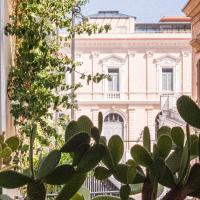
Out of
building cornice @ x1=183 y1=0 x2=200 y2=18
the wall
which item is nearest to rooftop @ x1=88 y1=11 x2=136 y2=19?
the wall

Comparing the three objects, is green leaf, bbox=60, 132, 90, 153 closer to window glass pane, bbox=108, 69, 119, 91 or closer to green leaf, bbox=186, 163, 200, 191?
green leaf, bbox=186, 163, 200, 191

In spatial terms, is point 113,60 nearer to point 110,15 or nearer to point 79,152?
point 110,15

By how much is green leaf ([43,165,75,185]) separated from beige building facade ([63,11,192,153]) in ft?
51.7

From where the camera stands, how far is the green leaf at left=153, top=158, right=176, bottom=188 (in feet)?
1.55

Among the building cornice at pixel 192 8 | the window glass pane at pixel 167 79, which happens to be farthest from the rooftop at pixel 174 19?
the building cornice at pixel 192 8

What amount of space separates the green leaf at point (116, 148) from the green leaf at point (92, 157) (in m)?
0.03

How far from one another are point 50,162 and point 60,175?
0.04 ft

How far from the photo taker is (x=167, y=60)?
1666cm

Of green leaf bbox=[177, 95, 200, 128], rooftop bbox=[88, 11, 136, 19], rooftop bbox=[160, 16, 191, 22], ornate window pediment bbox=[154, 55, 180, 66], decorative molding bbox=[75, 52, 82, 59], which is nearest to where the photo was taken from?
green leaf bbox=[177, 95, 200, 128]

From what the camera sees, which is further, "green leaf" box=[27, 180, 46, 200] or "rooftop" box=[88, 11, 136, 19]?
"rooftop" box=[88, 11, 136, 19]

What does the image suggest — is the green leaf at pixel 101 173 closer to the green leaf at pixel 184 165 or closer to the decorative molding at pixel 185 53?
the green leaf at pixel 184 165

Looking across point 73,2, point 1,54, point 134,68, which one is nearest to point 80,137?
point 1,54

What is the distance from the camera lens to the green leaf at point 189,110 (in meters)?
0.46

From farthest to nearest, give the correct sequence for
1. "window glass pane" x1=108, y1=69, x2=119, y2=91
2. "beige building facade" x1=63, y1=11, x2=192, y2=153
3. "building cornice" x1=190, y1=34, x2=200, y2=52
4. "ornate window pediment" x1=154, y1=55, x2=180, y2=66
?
"window glass pane" x1=108, y1=69, x2=119, y2=91 < "ornate window pediment" x1=154, y1=55, x2=180, y2=66 < "beige building facade" x1=63, y1=11, x2=192, y2=153 < "building cornice" x1=190, y1=34, x2=200, y2=52
